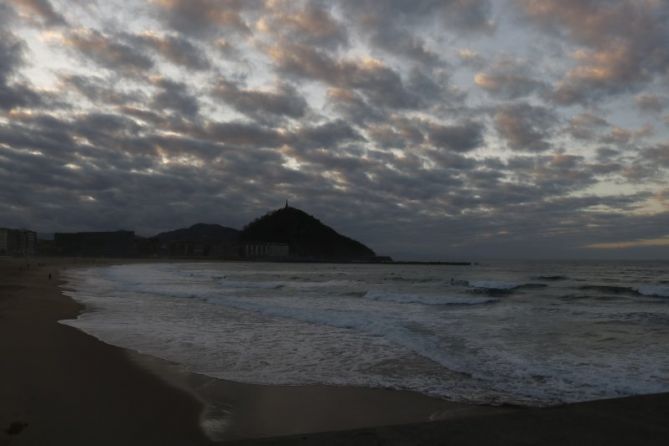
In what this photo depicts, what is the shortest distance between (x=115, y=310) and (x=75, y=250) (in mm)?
163418

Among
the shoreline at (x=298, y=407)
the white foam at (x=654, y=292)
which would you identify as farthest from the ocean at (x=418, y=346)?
the white foam at (x=654, y=292)

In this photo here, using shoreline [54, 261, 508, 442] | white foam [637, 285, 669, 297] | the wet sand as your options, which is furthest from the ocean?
white foam [637, 285, 669, 297]

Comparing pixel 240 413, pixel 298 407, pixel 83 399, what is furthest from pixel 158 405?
pixel 298 407

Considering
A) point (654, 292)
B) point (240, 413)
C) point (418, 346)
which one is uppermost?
point (240, 413)

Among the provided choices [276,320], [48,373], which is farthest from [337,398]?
[276,320]

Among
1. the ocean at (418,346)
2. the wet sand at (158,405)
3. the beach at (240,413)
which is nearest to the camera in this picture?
the beach at (240,413)

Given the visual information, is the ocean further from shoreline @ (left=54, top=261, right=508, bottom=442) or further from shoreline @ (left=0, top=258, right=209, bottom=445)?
shoreline @ (left=0, top=258, right=209, bottom=445)

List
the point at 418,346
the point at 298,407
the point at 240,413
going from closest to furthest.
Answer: the point at 240,413 → the point at 298,407 → the point at 418,346

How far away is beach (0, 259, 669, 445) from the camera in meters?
4.38

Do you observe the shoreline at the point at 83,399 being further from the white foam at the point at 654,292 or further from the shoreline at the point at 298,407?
the white foam at the point at 654,292

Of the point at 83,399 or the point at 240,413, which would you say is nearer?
the point at 240,413

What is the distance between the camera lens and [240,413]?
575 cm

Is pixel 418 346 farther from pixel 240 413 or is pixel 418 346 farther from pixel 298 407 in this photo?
pixel 240 413

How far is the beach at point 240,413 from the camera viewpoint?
14.4 ft
